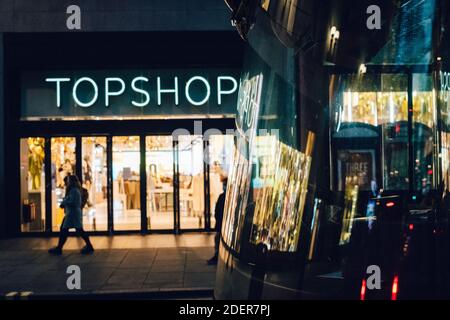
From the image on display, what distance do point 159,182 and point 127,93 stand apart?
2535 millimetres

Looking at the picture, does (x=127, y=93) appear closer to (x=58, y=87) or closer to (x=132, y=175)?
(x=58, y=87)

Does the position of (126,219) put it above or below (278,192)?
below

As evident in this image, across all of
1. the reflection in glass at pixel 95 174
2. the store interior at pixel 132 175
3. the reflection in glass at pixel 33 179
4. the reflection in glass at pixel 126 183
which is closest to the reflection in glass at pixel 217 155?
the store interior at pixel 132 175

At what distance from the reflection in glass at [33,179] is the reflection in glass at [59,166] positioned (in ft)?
0.93

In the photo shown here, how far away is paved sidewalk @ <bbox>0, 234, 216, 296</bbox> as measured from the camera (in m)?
9.19

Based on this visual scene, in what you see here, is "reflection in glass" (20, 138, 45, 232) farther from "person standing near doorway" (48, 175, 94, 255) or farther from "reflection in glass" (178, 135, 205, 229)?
"reflection in glass" (178, 135, 205, 229)

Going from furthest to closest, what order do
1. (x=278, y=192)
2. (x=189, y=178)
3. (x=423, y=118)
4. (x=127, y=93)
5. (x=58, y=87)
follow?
(x=189, y=178), (x=127, y=93), (x=58, y=87), (x=278, y=192), (x=423, y=118)

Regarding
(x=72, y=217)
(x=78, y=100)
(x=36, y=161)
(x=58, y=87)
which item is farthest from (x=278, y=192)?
(x=36, y=161)

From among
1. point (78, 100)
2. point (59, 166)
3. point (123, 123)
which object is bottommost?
point (59, 166)

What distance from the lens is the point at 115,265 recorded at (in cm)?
1105

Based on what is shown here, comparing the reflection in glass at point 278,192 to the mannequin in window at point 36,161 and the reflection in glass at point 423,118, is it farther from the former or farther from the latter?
the mannequin in window at point 36,161

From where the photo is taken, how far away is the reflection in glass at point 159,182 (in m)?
15.8

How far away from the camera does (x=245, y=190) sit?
9.84 feet

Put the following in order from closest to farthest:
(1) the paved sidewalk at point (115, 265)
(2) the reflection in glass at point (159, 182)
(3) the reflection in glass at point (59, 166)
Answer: (1) the paved sidewalk at point (115, 265) → (3) the reflection in glass at point (59, 166) → (2) the reflection in glass at point (159, 182)
